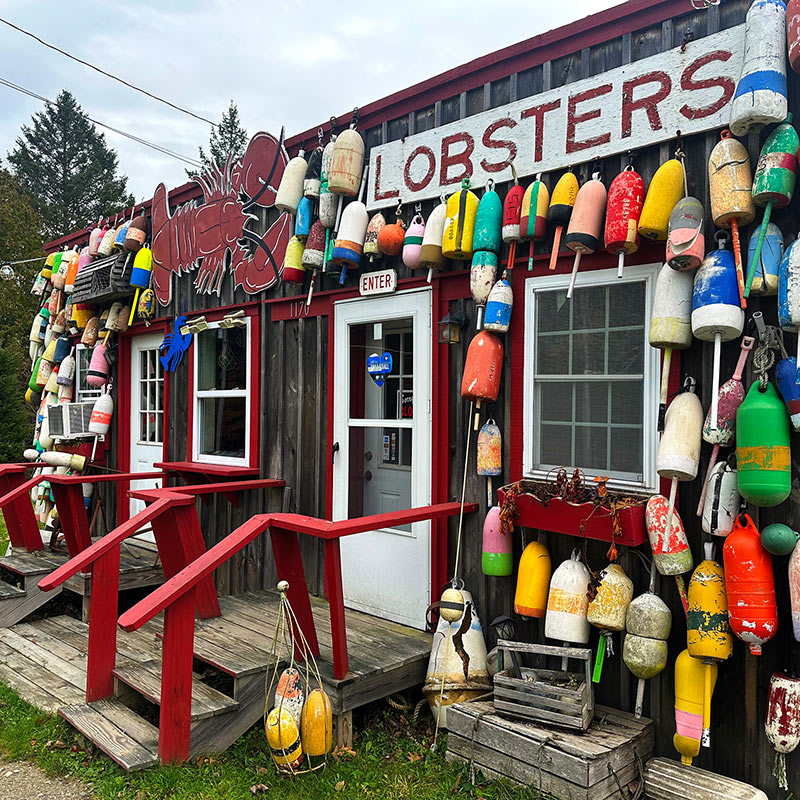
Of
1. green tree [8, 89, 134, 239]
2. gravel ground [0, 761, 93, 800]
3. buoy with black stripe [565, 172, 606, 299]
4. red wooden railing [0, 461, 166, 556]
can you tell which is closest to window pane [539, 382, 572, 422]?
buoy with black stripe [565, 172, 606, 299]

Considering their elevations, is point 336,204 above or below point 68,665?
above

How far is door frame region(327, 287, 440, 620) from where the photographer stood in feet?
13.3

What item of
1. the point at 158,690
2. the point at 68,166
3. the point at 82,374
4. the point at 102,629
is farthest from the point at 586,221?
the point at 68,166

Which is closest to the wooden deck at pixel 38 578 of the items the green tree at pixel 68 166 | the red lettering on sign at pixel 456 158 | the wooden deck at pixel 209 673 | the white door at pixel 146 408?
the wooden deck at pixel 209 673

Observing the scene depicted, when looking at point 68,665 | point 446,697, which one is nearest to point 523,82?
point 446,697

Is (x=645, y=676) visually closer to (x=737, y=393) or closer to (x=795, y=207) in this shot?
(x=737, y=393)

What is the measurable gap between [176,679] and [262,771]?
0.62 meters

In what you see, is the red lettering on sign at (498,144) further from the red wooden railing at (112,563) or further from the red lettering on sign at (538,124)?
the red wooden railing at (112,563)

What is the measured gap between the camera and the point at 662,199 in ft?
9.72

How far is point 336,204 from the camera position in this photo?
456 cm

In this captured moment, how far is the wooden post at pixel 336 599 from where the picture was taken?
318cm

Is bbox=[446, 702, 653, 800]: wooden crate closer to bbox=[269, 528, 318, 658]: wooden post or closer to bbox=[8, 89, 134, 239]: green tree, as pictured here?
bbox=[269, 528, 318, 658]: wooden post

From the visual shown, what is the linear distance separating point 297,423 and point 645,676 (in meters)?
2.99

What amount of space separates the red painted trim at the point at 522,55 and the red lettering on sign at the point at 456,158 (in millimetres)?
288
